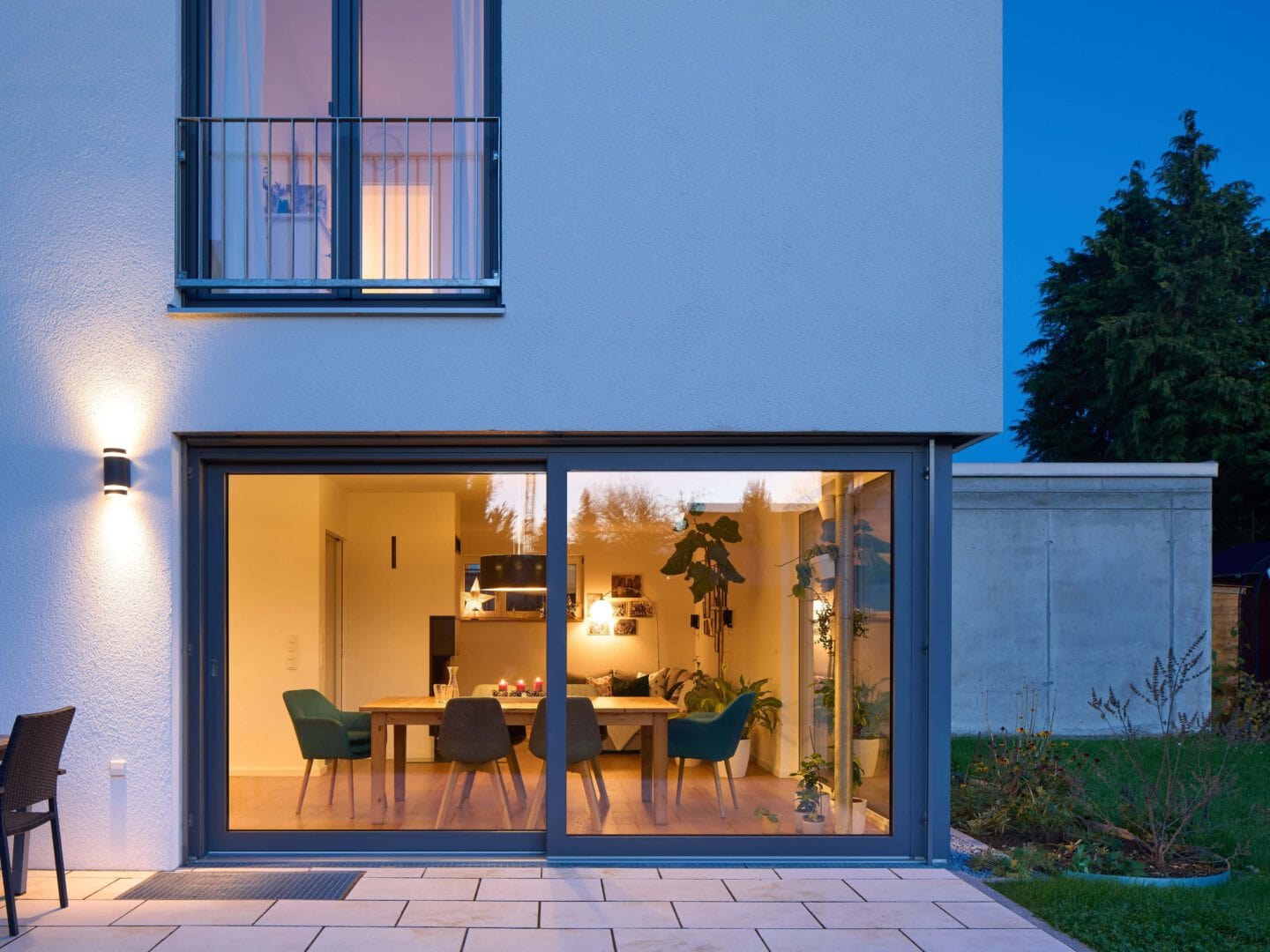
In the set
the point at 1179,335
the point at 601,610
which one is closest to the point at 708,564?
the point at 601,610

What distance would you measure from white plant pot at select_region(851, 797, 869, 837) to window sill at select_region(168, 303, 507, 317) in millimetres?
3290

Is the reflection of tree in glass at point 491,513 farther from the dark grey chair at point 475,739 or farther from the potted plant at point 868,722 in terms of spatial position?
the potted plant at point 868,722

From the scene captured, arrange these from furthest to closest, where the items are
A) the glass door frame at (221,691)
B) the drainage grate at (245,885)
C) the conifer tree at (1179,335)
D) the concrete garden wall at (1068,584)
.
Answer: the conifer tree at (1179,335) < the concrete garden wall at (1068,584) < the glass door frame at (221,691) < the drainage grate at (245,885)

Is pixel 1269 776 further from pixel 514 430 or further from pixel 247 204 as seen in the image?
pixel 247 204

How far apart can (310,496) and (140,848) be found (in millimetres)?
2006

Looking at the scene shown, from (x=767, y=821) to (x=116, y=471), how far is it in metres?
3.90

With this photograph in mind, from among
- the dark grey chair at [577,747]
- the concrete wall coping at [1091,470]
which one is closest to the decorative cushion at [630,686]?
the dark grey chair at [577,747]

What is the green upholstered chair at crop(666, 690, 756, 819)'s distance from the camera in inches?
255

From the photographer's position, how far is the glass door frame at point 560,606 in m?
6.30

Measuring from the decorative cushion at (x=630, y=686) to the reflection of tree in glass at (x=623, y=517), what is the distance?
73 centimetres

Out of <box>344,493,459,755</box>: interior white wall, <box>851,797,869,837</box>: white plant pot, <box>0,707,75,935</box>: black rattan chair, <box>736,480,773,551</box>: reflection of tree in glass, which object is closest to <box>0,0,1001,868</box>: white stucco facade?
<box>736,480,773,551</box>: reflection of tree in glass

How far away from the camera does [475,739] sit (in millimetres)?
6508

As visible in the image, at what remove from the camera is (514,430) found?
6.19 metres

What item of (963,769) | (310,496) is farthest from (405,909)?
(963,769)
